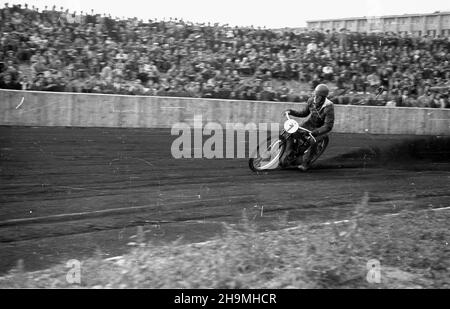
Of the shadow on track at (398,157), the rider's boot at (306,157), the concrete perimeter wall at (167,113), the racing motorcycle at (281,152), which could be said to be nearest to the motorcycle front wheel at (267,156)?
the racing motorcycle at (281,152)

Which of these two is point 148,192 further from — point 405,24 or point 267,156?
point 405,24

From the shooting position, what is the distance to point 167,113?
18250 millimetres

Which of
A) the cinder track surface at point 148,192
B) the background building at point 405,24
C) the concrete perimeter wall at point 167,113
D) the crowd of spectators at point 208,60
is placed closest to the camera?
the cinder track surface at point 148,192

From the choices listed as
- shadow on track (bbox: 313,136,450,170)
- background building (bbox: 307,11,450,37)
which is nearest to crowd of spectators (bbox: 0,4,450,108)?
background building (bbox: 307,11,450,37)

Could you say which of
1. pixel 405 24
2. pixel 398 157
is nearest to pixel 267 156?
pixel 398 157

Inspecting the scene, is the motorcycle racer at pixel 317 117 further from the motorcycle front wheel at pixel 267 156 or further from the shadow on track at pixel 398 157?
the shadow on track at pixel 398 157

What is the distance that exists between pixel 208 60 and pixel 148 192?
1177 cm

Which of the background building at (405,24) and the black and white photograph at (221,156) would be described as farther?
the background building at (405,24)

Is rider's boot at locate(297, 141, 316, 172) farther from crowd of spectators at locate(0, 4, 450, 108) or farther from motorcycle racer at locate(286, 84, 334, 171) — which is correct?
crowd of spectators at locate(0, 4, 450, 108)

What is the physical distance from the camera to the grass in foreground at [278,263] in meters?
4.48

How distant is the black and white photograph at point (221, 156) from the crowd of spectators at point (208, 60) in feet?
0.21

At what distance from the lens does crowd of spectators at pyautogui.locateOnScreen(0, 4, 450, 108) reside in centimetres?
1709

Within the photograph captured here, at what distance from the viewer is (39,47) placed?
17.1 metres
